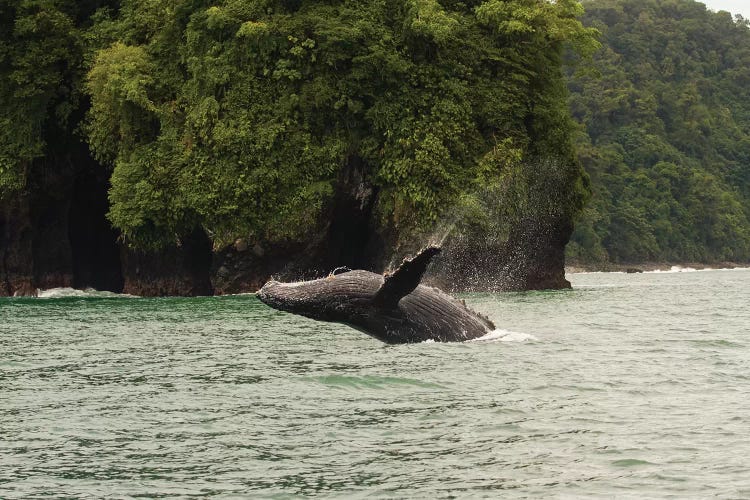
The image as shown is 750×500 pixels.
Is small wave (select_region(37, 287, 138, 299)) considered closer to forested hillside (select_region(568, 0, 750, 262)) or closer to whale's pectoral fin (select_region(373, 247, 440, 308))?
whale's pectoral fin (select_region(373, 247, 440, 308))

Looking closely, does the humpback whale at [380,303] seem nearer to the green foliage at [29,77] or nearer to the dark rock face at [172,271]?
the dark rock face at [172,271]

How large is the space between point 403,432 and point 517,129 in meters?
30.2

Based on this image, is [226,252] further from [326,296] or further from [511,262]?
[326,296]

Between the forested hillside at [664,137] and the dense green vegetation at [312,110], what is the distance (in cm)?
5631

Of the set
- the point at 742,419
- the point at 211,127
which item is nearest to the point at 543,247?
the point at 211,127

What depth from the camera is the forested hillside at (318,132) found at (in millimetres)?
36312

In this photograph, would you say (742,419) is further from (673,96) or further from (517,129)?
(673,96)

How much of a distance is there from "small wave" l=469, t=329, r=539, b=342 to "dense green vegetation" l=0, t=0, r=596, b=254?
20041mm

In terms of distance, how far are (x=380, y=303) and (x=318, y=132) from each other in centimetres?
2578

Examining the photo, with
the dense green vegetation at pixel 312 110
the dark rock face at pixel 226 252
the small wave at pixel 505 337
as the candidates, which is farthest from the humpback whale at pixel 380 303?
the dense green vegetation at pixel 312 110

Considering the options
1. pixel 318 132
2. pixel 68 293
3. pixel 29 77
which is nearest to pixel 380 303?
pixel 318 132

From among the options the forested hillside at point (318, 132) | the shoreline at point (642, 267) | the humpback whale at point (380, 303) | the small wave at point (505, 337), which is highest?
the forested hillside at point (318, 132)

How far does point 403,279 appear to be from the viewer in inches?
457

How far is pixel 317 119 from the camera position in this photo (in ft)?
123
